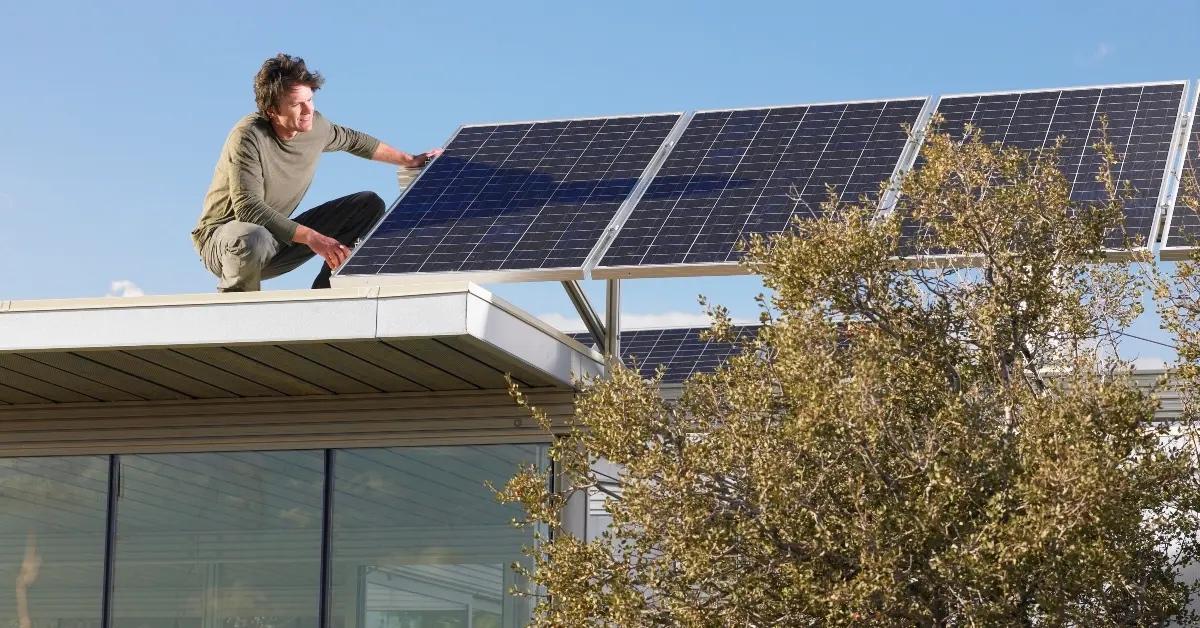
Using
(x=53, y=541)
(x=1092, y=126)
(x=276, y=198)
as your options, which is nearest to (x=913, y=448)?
(x=1092, y=126)

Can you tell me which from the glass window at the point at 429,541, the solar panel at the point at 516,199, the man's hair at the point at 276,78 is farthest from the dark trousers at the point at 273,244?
the glass window at the point at 429,541

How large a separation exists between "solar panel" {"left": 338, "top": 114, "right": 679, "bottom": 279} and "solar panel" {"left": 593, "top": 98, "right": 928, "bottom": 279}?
1.02 ft

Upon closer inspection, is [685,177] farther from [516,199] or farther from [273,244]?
[273,244]

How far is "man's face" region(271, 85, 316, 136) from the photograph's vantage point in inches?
523

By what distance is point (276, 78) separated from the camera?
13.2 meters

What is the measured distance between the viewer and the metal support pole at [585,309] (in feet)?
39.8

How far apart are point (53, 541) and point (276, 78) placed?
4.33 metres

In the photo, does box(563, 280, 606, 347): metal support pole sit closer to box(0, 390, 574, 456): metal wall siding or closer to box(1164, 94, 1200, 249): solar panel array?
box(0, 390, 574, 456): metal wall siding

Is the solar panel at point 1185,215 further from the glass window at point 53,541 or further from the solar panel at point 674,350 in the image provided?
the glass window at point 53,541

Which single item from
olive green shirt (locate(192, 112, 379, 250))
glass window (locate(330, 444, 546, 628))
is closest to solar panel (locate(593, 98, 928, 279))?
glass window (locate(330, 444, 546, 628))

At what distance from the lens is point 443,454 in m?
12.6

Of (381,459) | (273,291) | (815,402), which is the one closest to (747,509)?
(815,402)

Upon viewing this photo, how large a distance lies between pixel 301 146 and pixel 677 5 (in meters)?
16.7

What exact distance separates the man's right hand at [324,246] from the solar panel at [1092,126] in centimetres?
443
